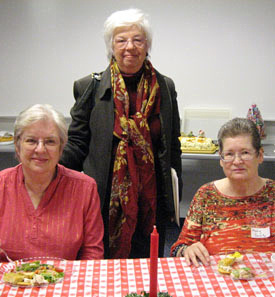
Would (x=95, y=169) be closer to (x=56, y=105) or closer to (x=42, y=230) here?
(x=42, y=230)

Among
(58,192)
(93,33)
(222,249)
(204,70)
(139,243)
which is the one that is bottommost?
(139,243)

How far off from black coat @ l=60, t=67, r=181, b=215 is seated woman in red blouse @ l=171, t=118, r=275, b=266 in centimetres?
40

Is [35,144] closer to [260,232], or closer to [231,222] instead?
[231,222]

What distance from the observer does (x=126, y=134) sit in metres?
2.36

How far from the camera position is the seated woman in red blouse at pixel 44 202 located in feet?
6.18

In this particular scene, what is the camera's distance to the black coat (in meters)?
2.40

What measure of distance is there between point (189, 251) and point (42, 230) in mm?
593

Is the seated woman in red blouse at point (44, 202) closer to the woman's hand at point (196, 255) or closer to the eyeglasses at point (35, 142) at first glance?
the eyeglasses at point (35, 142)

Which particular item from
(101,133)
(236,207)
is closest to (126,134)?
(101,133)

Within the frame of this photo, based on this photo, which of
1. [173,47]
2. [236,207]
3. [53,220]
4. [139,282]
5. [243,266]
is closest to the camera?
[139,282]

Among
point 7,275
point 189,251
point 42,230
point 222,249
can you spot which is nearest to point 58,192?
point 42,230

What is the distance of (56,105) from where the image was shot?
4.74m

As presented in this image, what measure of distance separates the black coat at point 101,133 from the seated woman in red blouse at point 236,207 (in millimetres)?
398

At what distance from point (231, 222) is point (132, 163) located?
62 centimetres
